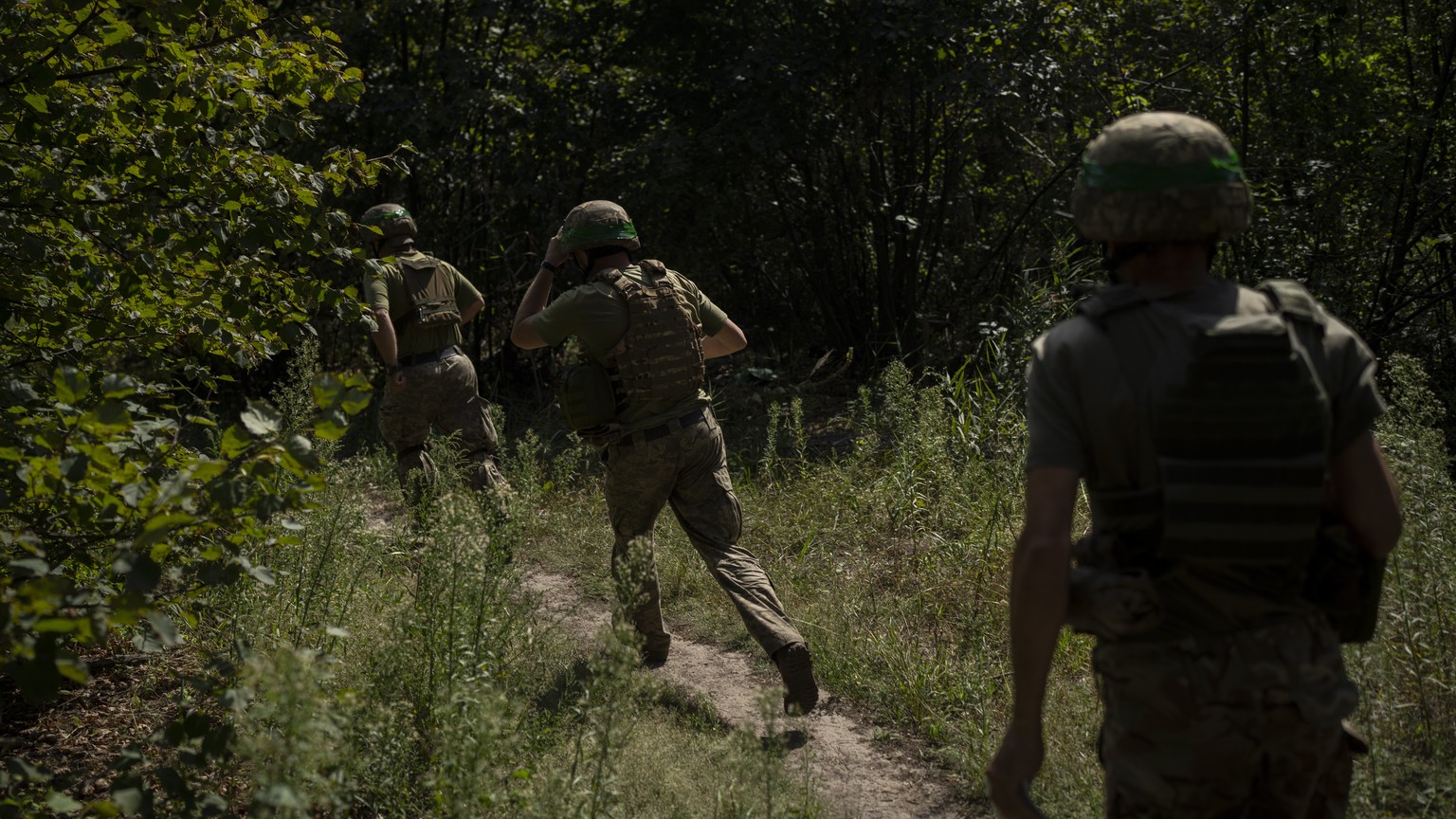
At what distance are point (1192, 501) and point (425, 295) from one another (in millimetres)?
5443

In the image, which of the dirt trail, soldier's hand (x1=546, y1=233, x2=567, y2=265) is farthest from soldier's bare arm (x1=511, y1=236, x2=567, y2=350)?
the dirt trail

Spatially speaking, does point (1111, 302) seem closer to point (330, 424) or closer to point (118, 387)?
point (330, 424)

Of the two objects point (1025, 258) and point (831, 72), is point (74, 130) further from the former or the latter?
point (1025, 258)

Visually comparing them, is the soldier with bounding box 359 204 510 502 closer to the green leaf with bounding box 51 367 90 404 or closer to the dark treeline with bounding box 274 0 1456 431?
the dark treeline with bounding box 274 0 1456 431

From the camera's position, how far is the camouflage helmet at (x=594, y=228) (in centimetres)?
467

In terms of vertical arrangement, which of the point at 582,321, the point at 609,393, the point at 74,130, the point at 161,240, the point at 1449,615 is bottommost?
the point at 1449,615

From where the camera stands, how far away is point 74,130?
387cm

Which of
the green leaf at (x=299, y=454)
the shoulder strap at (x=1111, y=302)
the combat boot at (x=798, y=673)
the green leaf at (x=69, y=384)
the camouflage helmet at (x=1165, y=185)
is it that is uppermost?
the camouflage helmet at (x=1165, y=185)

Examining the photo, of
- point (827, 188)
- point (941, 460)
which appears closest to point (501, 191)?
point (827, 188)

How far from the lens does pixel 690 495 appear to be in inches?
191

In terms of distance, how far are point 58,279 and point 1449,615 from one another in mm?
4750

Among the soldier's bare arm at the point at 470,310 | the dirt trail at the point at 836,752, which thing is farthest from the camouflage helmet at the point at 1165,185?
the soldier's bare arm at the point at 470,310

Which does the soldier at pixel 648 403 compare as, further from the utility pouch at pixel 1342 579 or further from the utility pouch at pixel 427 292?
the utility pouch at pixel 1342 579

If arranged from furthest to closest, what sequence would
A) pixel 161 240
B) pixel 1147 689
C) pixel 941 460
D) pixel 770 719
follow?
1. pixel 941 460
2. pixel 161 240
3. pixel 770 719
4. pixel 1147 689
